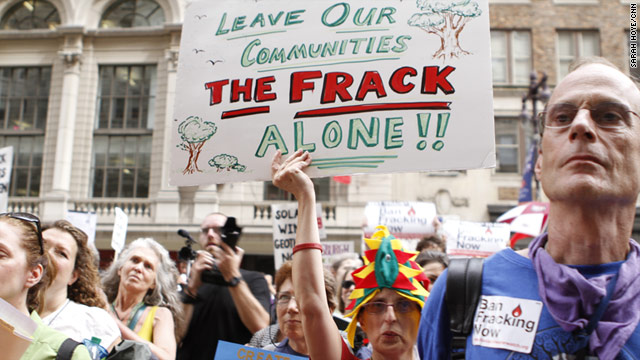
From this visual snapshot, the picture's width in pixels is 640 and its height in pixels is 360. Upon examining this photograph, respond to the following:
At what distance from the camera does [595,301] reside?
4.78ft

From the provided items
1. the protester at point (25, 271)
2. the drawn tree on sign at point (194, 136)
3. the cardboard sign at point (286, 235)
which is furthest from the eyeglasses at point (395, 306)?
the cardboard sign at point (286, 235)

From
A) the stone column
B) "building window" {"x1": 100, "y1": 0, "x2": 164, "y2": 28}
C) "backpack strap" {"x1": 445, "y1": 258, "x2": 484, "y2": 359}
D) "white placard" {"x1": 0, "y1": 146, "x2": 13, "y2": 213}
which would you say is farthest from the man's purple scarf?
"building window" {"x1": 100, "y1": 0, "x2": 164, "y2": 28}

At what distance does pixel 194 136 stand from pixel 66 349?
1.10m

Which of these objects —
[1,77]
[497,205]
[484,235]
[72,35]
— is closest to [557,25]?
[497,205]

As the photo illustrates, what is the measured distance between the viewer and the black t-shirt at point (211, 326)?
3898 millimetres

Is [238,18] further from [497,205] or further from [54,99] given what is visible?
[54,99]

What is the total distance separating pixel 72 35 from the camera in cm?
1884

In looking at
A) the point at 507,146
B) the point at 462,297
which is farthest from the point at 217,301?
the point at 507,146

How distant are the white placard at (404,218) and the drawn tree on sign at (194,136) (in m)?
6.63

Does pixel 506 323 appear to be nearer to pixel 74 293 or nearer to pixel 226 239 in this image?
pixel 226 239

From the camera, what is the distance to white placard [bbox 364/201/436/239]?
927cm

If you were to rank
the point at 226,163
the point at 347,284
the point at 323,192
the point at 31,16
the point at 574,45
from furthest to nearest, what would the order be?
the point at 31,16 < the point at 574,45 < the point at 323,192 < the point at 347,284 < the point at 226,163

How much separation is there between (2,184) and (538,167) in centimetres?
593

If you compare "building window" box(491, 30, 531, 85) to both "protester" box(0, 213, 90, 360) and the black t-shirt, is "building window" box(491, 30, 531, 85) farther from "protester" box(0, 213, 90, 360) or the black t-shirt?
"protester" box(0, 213, 90, 360)
